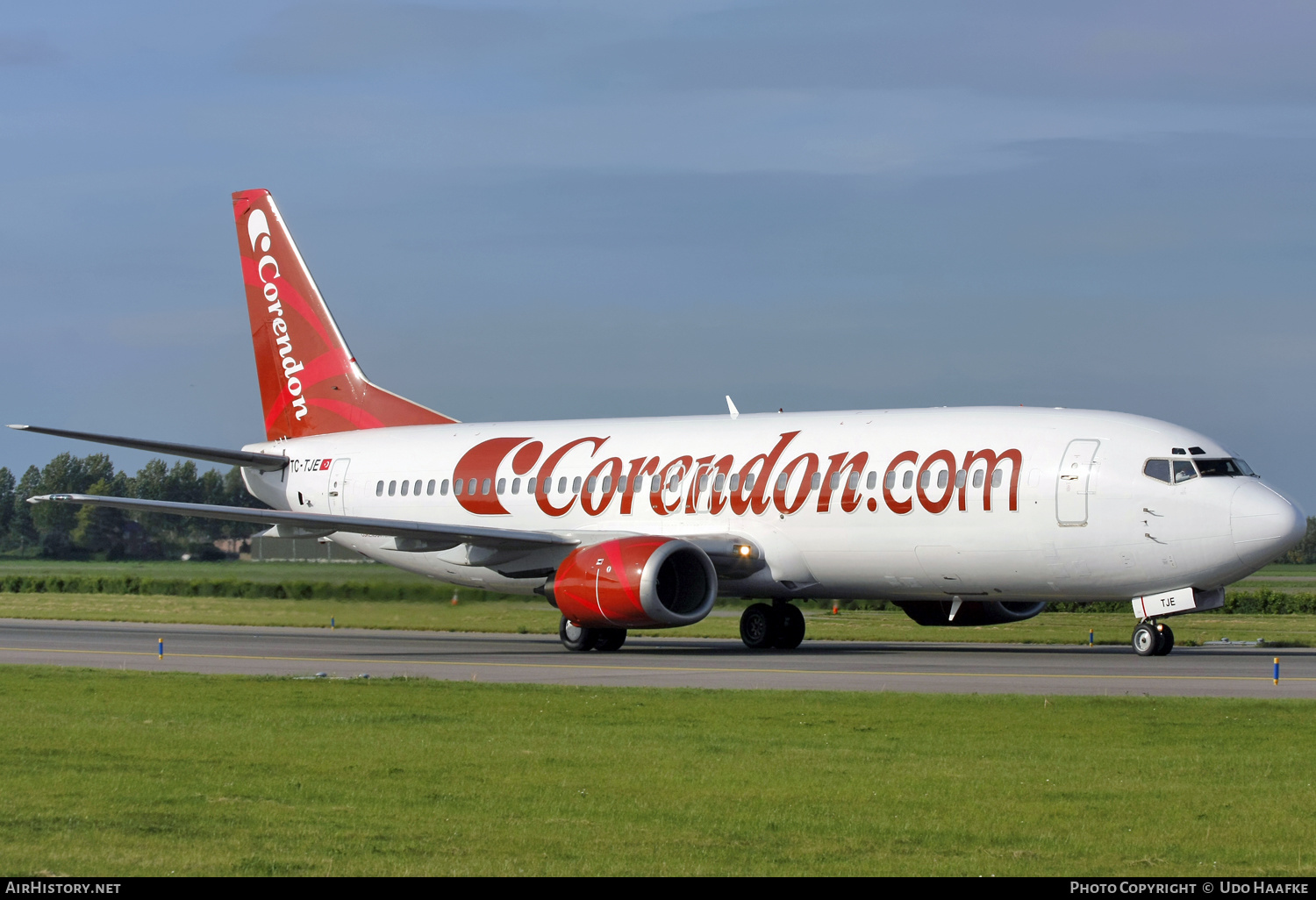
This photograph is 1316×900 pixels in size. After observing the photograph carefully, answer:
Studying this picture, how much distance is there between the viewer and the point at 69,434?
100ft

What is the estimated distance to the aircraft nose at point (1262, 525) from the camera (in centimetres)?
2433

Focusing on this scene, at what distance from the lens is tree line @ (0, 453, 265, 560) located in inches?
1678

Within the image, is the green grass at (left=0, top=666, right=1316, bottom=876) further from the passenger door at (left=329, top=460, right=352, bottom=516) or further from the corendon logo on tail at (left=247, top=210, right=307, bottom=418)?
the corendon logo on tail at (left=247, top=210, right=307, bottom=418)

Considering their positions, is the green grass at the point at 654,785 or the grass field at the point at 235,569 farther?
the grass field at the point at 235,569

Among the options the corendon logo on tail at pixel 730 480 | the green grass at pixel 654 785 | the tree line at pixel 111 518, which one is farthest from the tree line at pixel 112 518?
the green grass at pixel 654 785

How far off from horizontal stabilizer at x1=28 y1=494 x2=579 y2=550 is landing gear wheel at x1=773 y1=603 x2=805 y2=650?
4150 mm

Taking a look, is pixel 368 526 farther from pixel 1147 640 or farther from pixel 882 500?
pixel 1147 640

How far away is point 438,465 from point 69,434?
7665 millimetres

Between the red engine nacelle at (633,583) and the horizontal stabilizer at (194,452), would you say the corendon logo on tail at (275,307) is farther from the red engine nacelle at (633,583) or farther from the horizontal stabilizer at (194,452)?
the red engine nacelle at (633,583)

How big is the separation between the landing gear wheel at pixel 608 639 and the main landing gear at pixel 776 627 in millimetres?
2376

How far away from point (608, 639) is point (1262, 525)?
1160 cm

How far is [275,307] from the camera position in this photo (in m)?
38.7
